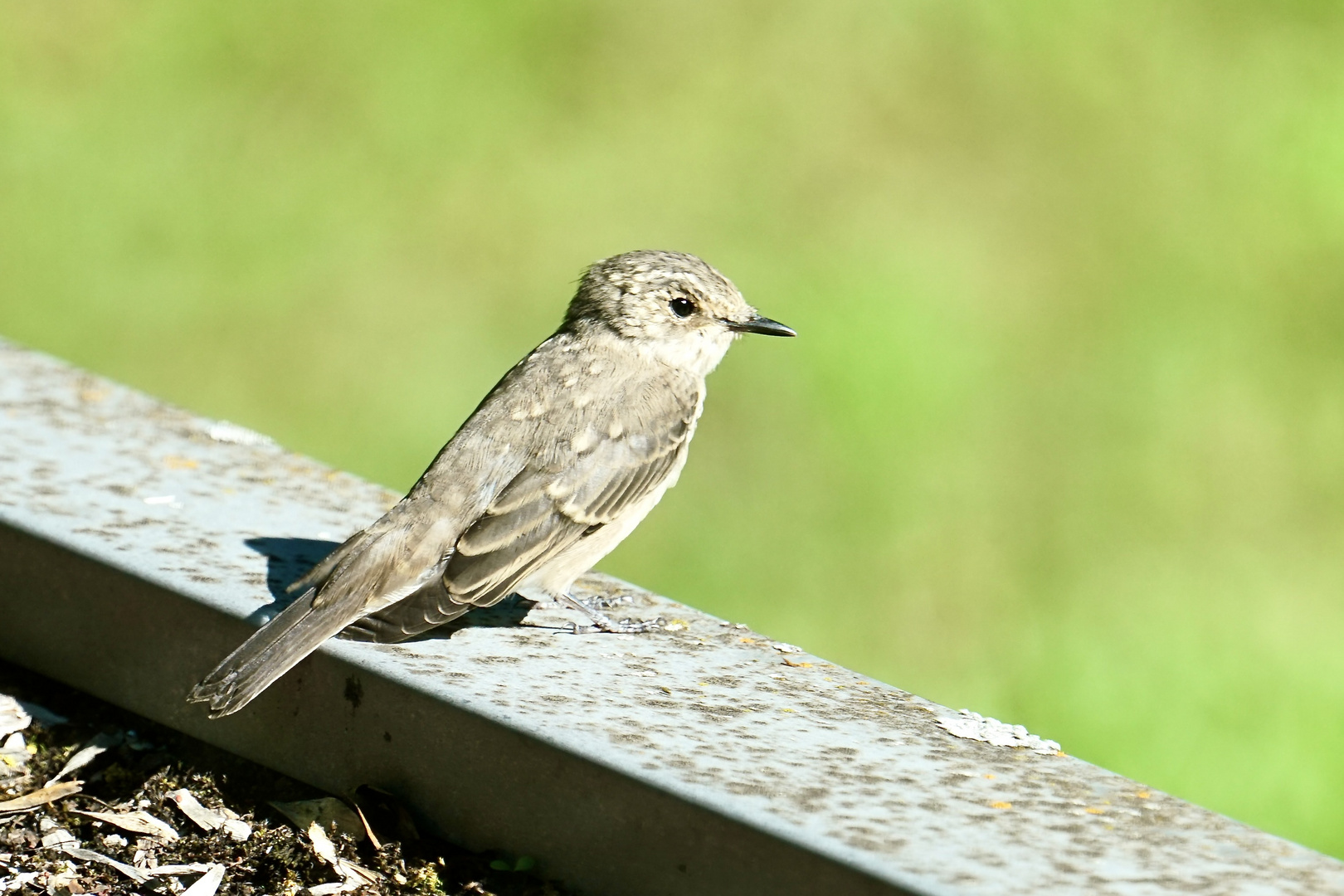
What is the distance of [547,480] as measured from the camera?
14.5 feet

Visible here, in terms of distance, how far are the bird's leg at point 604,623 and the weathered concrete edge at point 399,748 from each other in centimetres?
68

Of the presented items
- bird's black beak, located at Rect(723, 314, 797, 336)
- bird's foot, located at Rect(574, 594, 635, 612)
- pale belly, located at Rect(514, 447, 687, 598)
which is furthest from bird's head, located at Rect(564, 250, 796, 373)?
bird's foot, located at Rect(574, 594, 635, 612)

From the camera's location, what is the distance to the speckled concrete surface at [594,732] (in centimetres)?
290

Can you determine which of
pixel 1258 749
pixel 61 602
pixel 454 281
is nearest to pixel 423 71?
pixel 454 281

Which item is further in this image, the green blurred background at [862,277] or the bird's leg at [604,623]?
the green blurred background at [862,277]

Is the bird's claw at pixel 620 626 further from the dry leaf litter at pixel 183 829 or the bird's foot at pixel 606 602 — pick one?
the dry leaf litter at pixel 183 829

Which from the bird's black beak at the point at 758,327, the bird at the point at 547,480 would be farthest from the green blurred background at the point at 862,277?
the bird at the point at 547,480

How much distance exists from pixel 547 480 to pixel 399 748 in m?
1.16

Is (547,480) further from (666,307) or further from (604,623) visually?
(666,307)

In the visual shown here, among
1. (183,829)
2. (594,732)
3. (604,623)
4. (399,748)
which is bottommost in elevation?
(183,829)

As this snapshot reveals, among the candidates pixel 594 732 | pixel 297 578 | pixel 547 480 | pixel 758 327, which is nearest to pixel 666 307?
pixel 758 327

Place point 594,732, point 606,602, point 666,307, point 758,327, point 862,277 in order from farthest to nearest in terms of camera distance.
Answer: point 862,277, point 758,327, point 666,307, point 606,602, point 594,732

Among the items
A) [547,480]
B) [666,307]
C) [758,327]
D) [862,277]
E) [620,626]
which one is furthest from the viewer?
[862,277]

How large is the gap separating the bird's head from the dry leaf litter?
6.05ft
